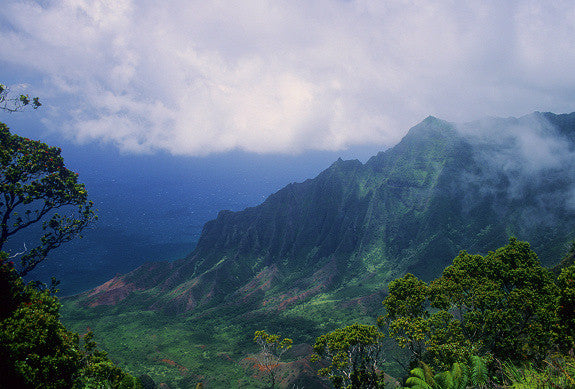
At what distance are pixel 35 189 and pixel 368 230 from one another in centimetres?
15480

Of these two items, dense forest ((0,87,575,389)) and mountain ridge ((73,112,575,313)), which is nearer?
dense forest ((0,87,575,389))

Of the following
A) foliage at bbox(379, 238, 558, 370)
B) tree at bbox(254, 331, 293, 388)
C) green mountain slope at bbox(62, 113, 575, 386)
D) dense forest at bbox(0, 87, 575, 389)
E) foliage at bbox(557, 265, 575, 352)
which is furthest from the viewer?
green mountain slope at bbox(62, 113, 575, 386)

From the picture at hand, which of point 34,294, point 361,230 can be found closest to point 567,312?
point 34,294

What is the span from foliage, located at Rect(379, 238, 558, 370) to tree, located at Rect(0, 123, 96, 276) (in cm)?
2940

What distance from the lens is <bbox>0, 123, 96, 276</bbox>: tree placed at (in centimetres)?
1872

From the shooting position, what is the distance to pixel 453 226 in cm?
13762

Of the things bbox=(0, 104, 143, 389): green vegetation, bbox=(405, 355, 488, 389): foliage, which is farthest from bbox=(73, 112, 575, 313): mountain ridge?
bbox=(0, 104, 143, 389): green vegetation

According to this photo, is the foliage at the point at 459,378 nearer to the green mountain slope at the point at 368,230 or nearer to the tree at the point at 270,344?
the tree at the point at 270,344

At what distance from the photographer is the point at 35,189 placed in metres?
19.8

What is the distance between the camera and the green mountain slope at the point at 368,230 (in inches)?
4542

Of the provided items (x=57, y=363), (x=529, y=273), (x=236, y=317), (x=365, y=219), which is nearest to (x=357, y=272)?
(x=365, y=219)

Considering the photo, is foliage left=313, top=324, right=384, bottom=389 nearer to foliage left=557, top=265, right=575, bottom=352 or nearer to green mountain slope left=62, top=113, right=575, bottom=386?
foliage left=557, top=265, right=575, bottom=352

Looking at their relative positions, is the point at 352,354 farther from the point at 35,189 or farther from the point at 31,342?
the point at 35,189

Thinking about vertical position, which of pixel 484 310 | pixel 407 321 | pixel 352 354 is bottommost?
pixel 352 354
